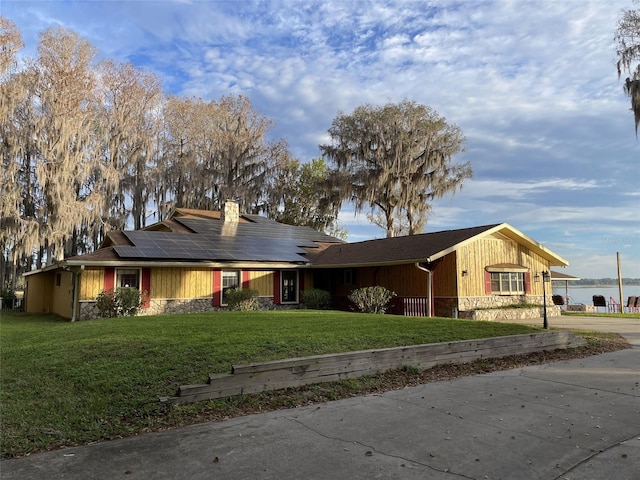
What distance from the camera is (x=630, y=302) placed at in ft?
86.2

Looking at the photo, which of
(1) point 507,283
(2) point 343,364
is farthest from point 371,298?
(2) point 343,364

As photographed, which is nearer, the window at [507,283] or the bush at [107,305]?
the bush at [107,305]

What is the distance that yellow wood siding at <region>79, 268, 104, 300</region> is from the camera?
16000mm

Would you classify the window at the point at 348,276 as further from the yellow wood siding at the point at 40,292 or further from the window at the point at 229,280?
the yellow wood siding at the point at 40,292

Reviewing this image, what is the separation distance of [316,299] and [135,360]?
43.0 ft

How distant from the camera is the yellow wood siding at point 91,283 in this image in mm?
16000

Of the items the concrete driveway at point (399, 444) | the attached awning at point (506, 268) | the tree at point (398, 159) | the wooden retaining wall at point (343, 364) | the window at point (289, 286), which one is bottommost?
the concrete driveway at point (399, 444)

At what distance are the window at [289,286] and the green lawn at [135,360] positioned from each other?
345 inches

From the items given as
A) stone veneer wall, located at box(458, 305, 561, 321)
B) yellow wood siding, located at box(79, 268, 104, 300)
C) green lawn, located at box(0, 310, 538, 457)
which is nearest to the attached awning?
stone veneer wall, located at box(458, 305, 561, 321)

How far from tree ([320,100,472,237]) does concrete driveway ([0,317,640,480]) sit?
25.5 meters

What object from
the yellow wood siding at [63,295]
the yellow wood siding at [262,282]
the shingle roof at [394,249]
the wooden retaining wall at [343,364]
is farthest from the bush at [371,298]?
the yellow wood siding at [63,295]

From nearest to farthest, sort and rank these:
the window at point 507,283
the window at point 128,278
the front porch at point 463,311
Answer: the window at point 128,278
the front porch at point 463,311
the window at point 507,283

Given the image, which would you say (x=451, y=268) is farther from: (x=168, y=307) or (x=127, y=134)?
(x=127, y=134)

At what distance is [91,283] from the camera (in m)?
16.2
